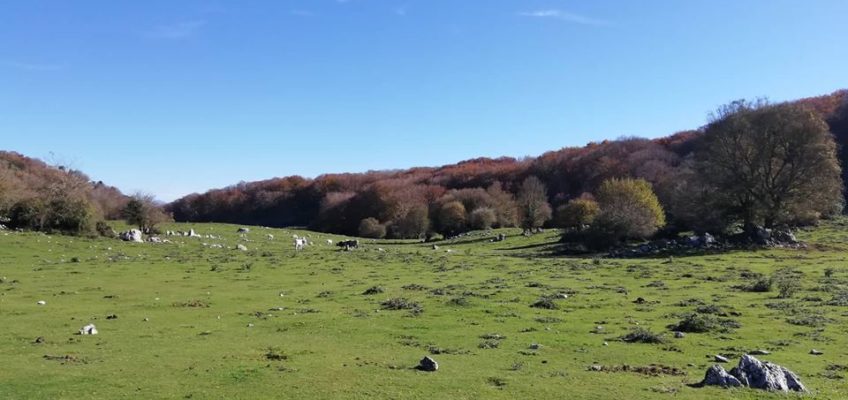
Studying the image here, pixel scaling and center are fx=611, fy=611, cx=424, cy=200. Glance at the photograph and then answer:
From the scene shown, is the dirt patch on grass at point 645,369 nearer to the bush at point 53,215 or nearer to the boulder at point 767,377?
the boulder at point 767,377

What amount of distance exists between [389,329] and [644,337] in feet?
22.6

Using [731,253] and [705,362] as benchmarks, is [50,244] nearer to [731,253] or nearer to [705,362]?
[705,362]

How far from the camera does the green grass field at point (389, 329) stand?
11.4 m

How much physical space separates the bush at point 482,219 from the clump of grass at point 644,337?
7317 centimetres

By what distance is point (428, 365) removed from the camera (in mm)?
12531

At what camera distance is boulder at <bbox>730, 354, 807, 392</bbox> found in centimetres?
A: 1044

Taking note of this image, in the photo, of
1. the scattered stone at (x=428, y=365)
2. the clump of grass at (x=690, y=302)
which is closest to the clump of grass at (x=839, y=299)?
the clump of grass at (x=690, y=302)

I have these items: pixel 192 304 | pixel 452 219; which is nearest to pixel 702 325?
pixel 192 304

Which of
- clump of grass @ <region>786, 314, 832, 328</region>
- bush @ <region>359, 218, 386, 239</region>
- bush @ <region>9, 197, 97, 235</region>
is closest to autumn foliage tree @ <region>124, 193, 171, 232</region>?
bush @ <region>9, 197, 97, 235</region>

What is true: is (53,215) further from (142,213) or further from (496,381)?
(496,381)

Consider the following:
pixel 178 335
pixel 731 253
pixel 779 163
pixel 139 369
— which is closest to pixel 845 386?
pixel 139 369

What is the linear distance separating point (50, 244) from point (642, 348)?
132 ft

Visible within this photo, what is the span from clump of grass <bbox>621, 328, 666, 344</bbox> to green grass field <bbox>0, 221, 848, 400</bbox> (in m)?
0.23

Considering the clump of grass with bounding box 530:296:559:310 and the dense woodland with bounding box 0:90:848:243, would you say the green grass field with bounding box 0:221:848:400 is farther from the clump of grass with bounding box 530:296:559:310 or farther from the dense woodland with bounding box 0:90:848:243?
the dense woodland with bounding box 0:90:848:243
